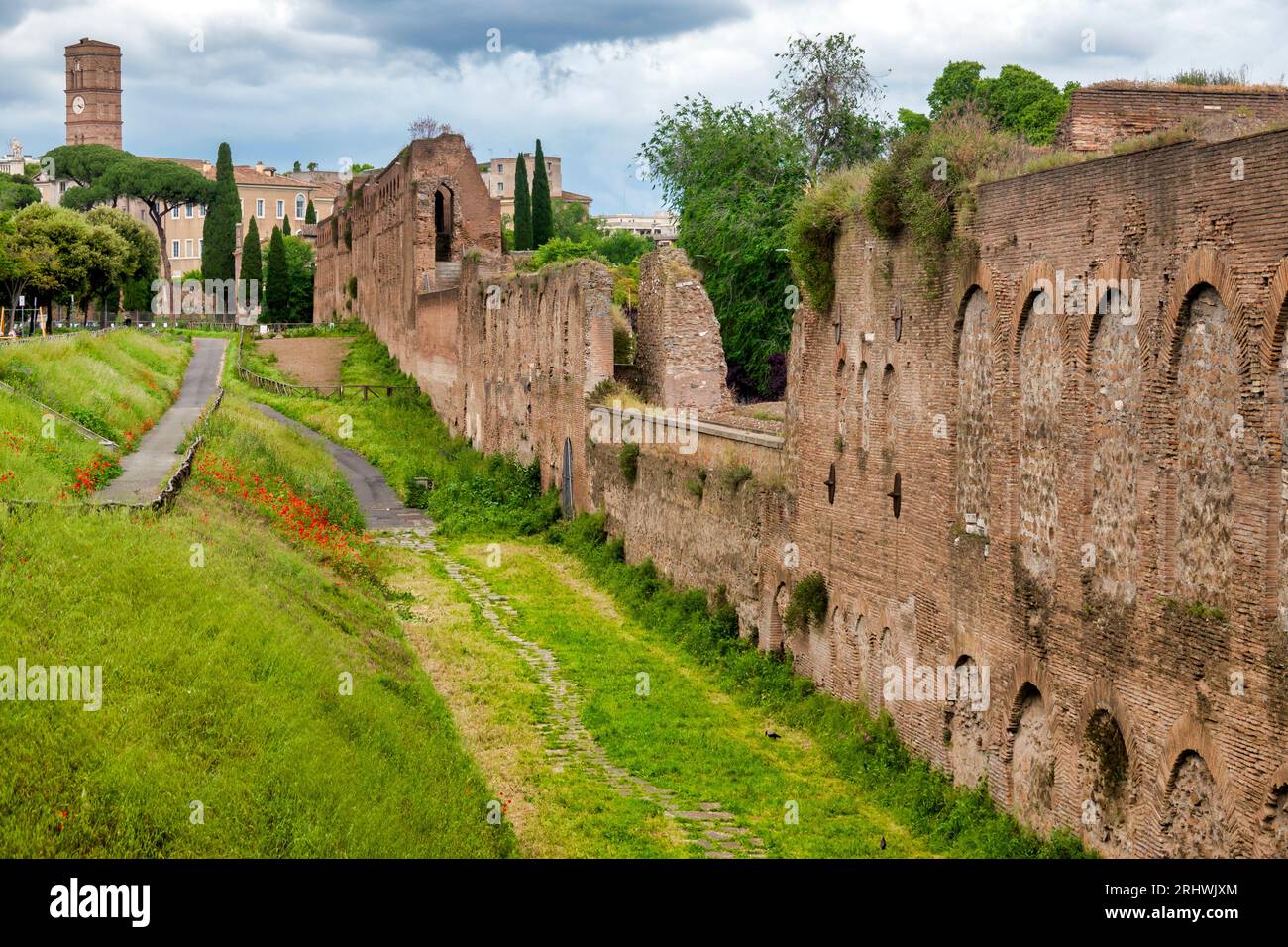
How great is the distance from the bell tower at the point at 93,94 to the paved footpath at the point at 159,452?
111232mm

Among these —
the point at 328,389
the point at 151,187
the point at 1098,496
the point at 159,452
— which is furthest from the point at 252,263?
the point at 1098,496

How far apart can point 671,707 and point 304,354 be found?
4007 cm

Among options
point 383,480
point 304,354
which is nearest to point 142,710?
point 383,480

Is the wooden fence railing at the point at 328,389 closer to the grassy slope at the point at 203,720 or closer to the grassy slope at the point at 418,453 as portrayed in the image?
the grassy slope at the point at 418,453

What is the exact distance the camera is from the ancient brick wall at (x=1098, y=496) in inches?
374

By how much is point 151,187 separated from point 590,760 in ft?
336

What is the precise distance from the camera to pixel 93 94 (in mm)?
148500

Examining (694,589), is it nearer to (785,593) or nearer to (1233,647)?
(785,593)

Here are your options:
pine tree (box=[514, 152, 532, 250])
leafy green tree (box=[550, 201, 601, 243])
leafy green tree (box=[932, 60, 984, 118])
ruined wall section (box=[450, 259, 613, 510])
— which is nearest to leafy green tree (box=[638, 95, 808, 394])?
ruined wall section (box=[450, 259, 613, 510])

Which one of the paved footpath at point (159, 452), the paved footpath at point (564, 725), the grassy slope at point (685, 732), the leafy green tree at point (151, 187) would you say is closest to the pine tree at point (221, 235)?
the leafy green tree at point (151, 187)

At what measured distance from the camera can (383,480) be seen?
37188 mm

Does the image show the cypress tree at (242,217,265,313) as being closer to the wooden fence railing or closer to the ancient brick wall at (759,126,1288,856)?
the wooden fence railing

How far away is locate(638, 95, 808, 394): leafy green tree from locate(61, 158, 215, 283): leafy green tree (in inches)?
2916
